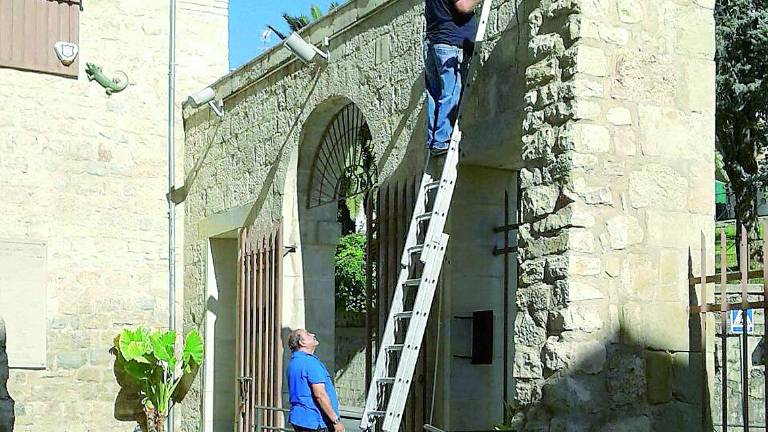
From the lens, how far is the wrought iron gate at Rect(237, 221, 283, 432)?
8891mm

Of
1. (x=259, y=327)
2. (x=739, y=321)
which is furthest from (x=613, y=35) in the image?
(x=739, y=321)

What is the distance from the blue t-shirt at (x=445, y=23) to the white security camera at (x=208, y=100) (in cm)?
482

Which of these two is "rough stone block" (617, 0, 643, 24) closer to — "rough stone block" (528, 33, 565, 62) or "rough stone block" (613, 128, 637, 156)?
"rough stone block" (528, 33, 565, 62)

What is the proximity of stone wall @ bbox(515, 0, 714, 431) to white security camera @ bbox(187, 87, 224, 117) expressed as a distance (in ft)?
18.5

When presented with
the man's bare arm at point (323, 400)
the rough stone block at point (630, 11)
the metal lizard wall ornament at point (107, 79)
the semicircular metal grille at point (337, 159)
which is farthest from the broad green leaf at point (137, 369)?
the rough stone block at point (630, 11)

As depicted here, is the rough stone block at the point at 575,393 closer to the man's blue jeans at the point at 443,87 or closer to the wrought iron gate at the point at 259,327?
the man's blue jeans at the point at 443,87

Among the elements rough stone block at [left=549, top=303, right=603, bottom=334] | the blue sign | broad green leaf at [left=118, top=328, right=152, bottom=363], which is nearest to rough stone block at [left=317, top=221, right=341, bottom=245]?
broad green leaf at [left=118, top=328, right=152, bottom=363]

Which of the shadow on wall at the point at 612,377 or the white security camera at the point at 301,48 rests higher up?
the white security camera at the point at 301,48

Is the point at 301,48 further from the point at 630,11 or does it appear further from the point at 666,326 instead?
the point at 666,326

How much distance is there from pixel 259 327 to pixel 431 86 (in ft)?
11.9

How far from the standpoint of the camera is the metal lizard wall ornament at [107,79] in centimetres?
1101

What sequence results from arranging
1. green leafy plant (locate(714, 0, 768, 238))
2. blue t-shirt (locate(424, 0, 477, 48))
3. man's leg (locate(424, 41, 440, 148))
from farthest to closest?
green leafy plant (locate(714, 0, 768, 238))
man's leg (locate(424, 41, 440, 148))
blue t-shirt (locate(424, 0, 477, 48))

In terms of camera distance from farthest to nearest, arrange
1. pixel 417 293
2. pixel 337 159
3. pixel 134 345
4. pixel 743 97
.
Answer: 1. pixel 743 97
2. pixel 134 345
3. pixel 337 159
4. pixel 417 293

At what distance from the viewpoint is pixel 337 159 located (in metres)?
9.18
